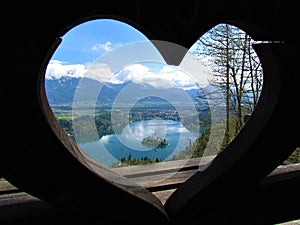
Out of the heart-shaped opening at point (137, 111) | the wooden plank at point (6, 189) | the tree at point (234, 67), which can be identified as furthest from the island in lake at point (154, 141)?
the tree at point (234, 67)

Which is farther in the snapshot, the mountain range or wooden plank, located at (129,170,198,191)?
wooden plank, located at (129,170,198,191)

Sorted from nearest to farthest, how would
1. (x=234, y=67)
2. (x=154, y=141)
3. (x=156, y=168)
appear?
(x=154, y=141) < (x=156, y=168) < (x=234, y=67)

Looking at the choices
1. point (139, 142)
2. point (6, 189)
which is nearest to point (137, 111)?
point (139, 142)

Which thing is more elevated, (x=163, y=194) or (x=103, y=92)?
(x=103, y=92)

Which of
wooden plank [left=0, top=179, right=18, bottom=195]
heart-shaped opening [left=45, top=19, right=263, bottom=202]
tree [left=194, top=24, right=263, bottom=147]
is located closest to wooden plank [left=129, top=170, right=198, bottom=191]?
heart-shaped opening [left=45, top=19, right=263, bottom=202]

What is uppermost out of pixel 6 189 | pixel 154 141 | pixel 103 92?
pixel 103 92

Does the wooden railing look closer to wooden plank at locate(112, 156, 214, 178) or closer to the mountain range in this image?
wooden plank at locate(112, 156, 214, 178)

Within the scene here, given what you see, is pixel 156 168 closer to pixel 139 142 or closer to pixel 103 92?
pixel 139 142
